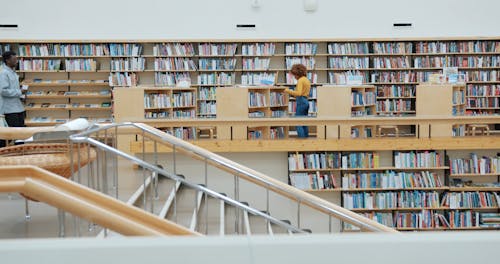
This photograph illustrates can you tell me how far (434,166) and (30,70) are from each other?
7.92 m

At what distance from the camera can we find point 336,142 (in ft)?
21.8

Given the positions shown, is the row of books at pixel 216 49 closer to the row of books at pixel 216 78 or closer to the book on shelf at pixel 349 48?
the row of books at pixel 216 78

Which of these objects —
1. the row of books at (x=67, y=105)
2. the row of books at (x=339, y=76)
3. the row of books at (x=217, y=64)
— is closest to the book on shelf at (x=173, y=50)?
the row of books at (x=217, y=64)

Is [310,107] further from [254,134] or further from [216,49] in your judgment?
[254,134]

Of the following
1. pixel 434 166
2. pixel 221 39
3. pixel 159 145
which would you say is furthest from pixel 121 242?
pixel 221 39

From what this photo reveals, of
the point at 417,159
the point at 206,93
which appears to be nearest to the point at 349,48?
the point at 206,93

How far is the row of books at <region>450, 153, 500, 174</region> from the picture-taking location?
273 inches

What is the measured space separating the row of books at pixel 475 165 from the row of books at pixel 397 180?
267 millimetres

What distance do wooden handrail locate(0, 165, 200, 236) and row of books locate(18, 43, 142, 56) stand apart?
842cm

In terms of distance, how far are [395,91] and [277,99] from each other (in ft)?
9.30

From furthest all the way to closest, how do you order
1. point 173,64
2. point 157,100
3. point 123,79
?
point 173,64, point 123,79, point 157,100

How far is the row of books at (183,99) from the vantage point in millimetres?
9953

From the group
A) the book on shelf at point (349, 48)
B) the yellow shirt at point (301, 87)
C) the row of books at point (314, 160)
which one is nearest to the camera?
the row of books at point (314, 160)

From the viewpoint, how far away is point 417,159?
22.8ft
